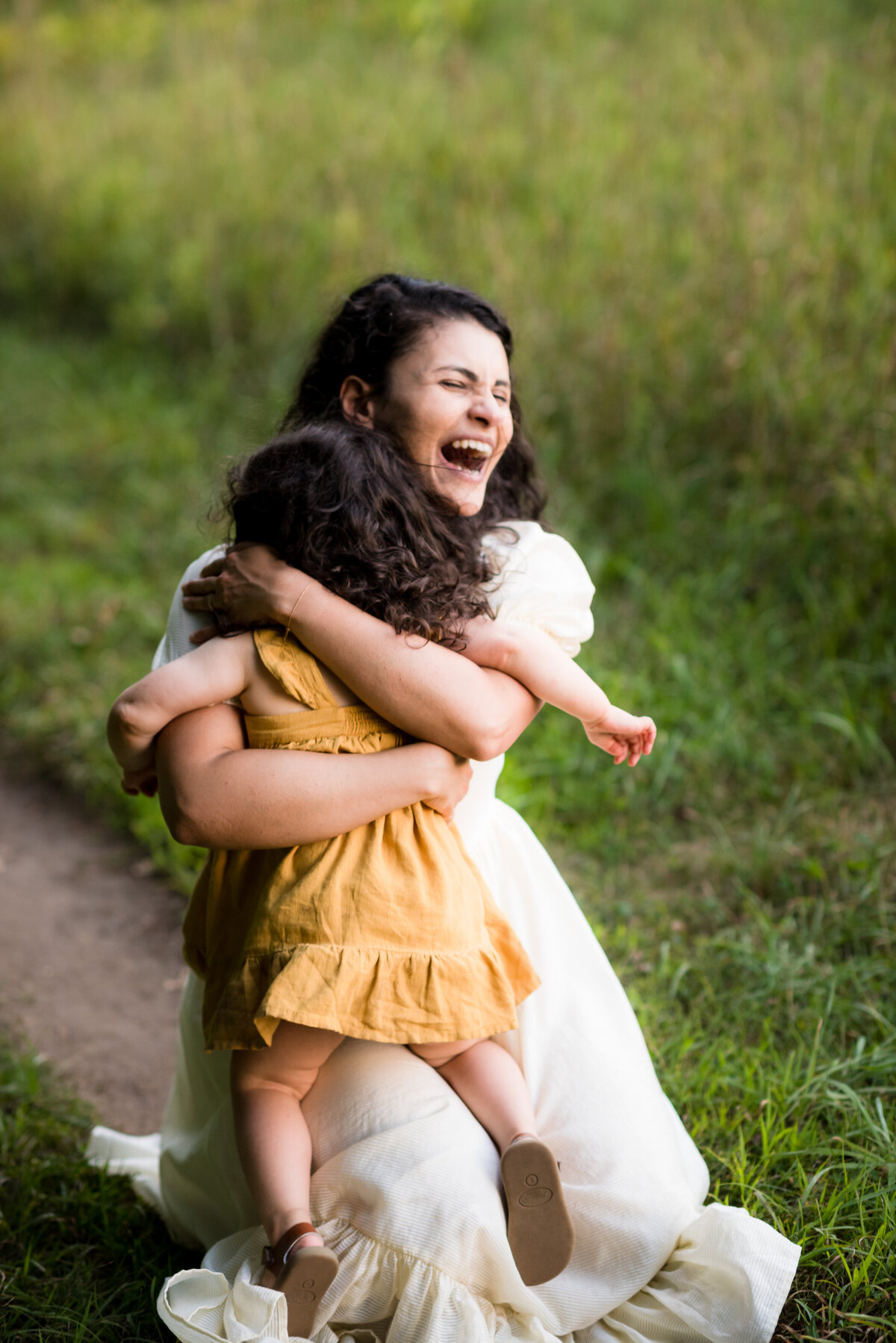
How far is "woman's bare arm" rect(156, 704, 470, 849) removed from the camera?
5.41ft

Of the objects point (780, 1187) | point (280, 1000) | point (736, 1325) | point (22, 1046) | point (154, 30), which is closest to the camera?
point (280, 1000)

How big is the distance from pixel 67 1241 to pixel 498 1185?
3.30 ft

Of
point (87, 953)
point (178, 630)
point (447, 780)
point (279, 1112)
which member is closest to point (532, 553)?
point (447, 780)

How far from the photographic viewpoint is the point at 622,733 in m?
1.87

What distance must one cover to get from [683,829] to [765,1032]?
0.91 m

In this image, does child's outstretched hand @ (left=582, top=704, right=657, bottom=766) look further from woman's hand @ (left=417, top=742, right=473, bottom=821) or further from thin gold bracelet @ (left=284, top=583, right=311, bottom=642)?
thin gold bracelet @ (left=284, top=583, right=311, bottom=642)

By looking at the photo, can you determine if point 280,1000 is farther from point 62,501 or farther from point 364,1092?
point 62,501

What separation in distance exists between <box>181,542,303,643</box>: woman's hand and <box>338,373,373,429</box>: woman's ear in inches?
14.4

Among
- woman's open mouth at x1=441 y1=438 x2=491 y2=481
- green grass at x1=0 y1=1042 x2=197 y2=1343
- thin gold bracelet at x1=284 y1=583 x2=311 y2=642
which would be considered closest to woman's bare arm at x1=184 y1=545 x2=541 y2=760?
thin gold bracelet at x1=284 y1=583 x2=311 y2=642

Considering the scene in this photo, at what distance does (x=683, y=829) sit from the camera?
3.29 meters

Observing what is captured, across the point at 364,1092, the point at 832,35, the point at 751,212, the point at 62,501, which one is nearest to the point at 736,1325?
the point at 364,1092

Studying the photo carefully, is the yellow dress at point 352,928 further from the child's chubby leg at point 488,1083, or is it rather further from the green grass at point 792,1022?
the green grass at point 792,1022

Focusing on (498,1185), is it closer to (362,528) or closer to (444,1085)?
(444,1085)

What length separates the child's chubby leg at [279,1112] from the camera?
160 centimetres
